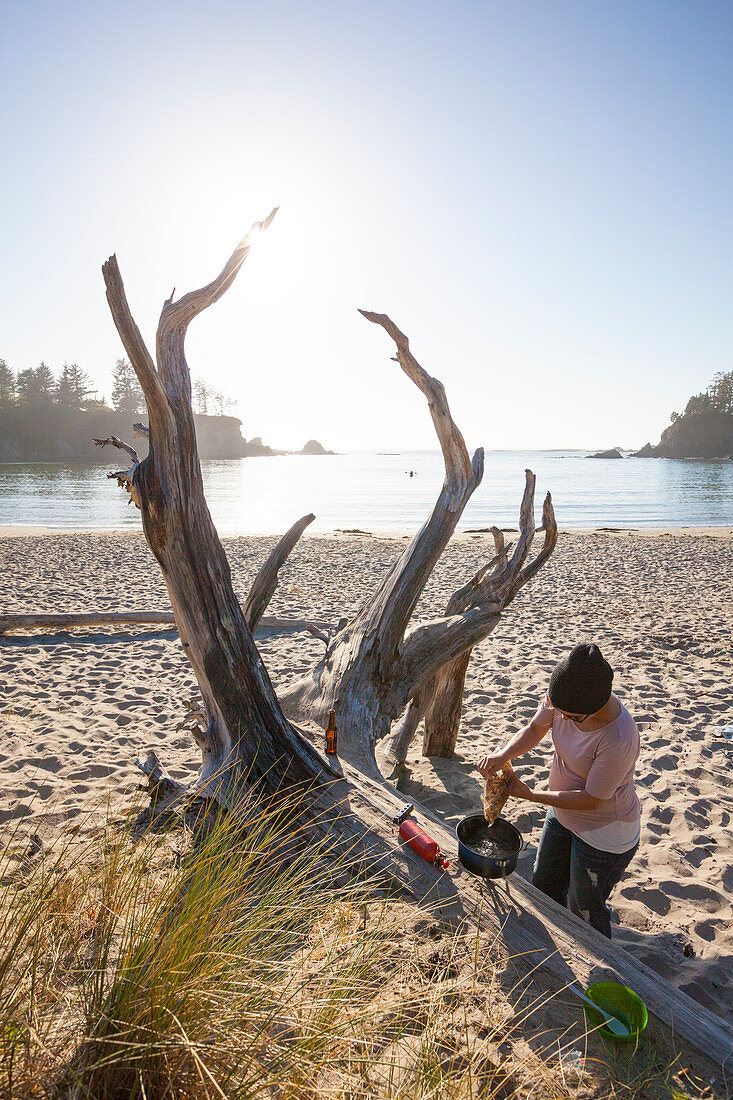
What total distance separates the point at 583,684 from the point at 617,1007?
3.71ft

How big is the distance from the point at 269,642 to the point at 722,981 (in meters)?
6.13

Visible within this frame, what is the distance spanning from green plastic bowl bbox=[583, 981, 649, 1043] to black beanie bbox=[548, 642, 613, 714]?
966mm

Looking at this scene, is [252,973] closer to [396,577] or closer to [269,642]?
[396,577]

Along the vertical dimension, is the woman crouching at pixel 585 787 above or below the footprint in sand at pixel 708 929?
above

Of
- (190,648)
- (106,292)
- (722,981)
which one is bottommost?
(722,981)

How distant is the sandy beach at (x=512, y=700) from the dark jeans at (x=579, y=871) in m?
0.40

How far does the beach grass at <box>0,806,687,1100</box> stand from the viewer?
1.47m

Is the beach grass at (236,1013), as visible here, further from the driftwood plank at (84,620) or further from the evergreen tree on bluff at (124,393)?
the evergreen tree on bluff at (124,393)

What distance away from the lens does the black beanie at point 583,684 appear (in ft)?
7.75

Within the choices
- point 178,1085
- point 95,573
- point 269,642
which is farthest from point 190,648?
point 95,573

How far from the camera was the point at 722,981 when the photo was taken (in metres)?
2.68

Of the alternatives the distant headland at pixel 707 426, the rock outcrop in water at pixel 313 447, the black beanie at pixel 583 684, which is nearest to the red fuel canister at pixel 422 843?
the black beanie at pixel 583 684

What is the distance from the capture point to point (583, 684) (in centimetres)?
237

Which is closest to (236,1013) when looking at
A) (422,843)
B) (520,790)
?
(422,843)
